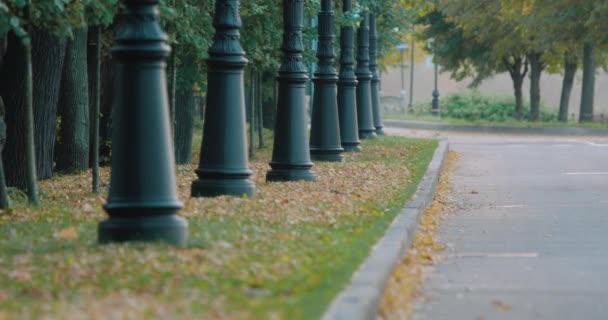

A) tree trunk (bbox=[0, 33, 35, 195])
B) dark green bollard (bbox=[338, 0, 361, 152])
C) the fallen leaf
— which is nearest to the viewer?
the fallen leaf

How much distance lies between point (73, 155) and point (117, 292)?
1381 cm

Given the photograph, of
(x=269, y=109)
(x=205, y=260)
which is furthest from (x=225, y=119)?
(x=269, y=109)

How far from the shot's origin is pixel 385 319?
7254mm

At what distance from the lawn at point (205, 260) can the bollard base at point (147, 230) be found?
0.13 metres

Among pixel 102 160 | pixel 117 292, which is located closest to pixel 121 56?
pixel 117 292

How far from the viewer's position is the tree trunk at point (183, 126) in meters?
25.3

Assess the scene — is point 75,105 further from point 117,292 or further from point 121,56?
point 117,292

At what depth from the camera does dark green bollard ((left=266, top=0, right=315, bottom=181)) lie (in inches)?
616

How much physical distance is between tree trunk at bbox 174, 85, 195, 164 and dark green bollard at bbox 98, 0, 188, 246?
15975 millimetres

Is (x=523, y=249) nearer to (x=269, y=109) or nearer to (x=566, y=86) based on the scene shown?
(x=269, y=109)

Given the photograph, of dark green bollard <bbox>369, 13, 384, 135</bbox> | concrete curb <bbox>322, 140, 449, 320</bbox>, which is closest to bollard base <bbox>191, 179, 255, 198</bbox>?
concrete curb <bbox>322, 140, 449, 320</bbox>

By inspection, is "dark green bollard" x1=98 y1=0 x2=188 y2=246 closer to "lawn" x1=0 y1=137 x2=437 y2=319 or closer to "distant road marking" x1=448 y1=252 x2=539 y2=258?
"lawn" x1=0 y1=137 x2=437 y2=319

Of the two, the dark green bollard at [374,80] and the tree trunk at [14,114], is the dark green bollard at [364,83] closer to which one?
the dark green bollard at [374,80]

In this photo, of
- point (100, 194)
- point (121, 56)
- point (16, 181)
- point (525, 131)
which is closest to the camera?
point (121, 56)
